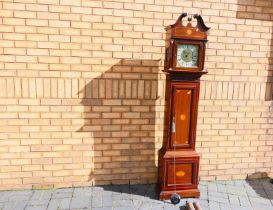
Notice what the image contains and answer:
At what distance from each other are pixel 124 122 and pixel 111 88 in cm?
50

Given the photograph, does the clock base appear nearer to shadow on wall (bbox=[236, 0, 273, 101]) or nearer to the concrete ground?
the concrete ground

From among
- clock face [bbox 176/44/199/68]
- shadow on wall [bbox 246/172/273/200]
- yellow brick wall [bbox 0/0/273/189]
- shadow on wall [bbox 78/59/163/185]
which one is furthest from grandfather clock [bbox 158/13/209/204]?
shadow on wall [bbox 246/172/273/200]

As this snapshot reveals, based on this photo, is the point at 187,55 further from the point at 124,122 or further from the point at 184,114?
the point at 124,122

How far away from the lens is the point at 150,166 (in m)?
3.85

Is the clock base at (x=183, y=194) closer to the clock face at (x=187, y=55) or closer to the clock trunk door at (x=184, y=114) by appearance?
the clock trunk door at (x=184, y=114)

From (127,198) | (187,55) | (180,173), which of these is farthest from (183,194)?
(187,55)

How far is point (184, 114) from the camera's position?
3.32 meters

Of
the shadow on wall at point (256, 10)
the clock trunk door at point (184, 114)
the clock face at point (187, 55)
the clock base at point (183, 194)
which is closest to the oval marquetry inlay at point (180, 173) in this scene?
the clock base at point (183, 194)

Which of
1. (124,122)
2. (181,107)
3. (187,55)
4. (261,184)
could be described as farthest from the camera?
(261,184)

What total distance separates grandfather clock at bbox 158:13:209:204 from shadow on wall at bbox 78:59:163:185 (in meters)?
0.34

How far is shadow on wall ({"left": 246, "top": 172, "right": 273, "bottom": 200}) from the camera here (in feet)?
12.1

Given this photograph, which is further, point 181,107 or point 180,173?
point 180,173

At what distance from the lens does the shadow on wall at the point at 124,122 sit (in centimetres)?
356

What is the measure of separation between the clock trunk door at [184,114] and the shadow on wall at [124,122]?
450 mm
